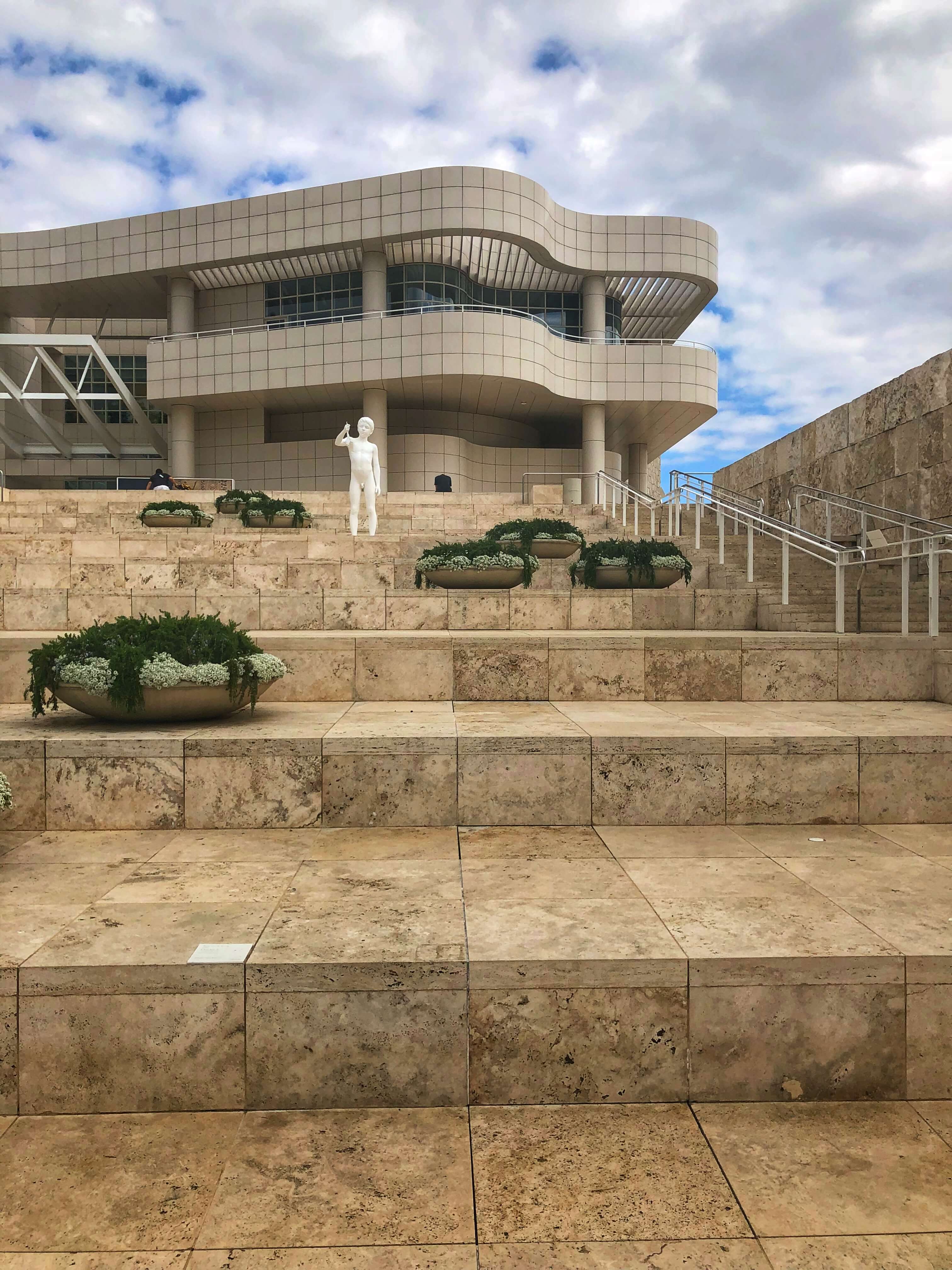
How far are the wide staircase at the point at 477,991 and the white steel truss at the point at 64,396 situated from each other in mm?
29398

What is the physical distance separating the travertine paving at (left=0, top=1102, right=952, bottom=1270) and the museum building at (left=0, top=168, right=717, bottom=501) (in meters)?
30.0

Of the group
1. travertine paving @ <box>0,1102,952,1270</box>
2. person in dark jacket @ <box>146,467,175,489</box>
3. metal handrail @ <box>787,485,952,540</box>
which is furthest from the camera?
person in dark jacket @ <box>146,467,175,489</box>

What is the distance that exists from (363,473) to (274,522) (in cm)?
500

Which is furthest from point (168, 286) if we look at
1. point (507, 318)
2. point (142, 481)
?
point (507, 318)

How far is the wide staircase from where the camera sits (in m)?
2.68

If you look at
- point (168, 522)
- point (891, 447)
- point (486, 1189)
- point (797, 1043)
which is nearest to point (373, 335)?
point (168, 522)

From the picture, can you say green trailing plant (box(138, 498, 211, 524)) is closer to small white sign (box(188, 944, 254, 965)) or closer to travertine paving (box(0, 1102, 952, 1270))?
small white sign (box(188, 944, 254, 965))

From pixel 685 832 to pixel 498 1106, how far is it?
8.58 ft

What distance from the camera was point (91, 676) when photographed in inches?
236

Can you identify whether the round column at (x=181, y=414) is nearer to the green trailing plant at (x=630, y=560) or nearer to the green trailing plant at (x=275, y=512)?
the green trailing plant at (x=275, y=512)

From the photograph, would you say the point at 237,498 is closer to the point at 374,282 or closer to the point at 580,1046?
the point at 374,282

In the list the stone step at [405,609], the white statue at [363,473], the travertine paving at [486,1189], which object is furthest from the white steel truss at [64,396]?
the travertine paving at [486,1189]

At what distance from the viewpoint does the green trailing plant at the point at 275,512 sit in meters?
20.3

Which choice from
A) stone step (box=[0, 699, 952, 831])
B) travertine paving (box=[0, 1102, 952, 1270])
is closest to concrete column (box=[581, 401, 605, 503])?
stone step (box=[0, 699, 952, 831])
